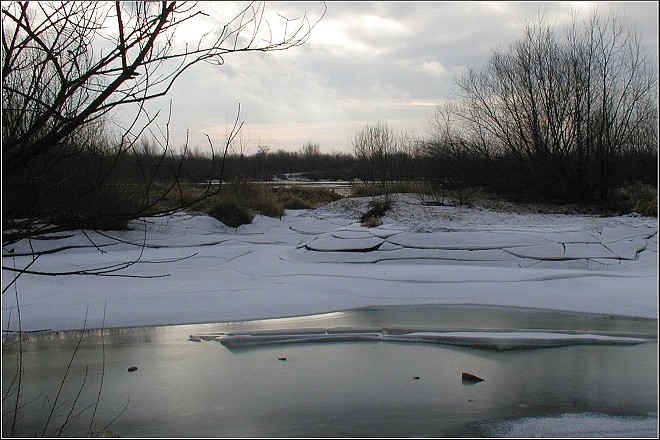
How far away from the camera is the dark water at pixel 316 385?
3.75 metres

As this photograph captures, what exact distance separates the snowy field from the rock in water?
2.44 feet

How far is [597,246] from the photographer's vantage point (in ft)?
31.2

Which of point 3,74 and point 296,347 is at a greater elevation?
point 3,74

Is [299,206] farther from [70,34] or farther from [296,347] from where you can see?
[70,34]

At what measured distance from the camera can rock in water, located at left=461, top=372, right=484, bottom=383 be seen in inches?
174

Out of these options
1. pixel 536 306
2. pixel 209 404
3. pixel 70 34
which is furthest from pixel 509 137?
pixel 70 34

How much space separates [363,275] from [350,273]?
9.3 inches

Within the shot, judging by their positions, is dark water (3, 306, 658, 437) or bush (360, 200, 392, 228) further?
bush (360, 200, 392, 228)

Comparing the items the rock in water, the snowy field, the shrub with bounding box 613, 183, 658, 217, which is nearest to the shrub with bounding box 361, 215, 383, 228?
the snowy field

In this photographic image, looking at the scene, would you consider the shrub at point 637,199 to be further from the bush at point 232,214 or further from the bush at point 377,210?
the bush at point 232,214

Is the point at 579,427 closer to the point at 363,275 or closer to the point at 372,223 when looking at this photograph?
the point at 363,275

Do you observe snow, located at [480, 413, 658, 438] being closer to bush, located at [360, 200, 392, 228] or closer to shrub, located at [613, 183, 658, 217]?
bush, located at [360, 200, 392, 228]

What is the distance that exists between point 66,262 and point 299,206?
9583mm

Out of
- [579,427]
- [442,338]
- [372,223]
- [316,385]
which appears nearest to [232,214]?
[372,223]
